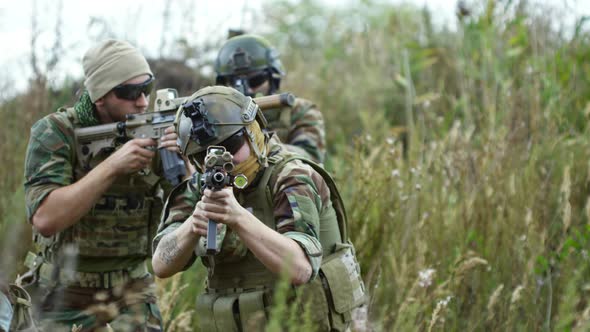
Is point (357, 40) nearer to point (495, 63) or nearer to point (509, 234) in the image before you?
point (495, 63)

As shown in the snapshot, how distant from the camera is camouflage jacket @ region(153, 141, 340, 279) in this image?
2.73 m

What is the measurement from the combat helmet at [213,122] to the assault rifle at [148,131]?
68 cm

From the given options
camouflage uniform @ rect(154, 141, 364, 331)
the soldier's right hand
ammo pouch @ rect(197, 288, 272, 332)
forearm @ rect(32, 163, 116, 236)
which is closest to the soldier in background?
the soldier's right hand

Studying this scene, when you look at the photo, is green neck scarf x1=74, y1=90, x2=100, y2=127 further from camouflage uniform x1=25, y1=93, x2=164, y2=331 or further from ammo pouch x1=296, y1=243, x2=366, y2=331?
ammo pouch x1=296, y1=243, x2=366, y2=331

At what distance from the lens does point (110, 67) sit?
366cm

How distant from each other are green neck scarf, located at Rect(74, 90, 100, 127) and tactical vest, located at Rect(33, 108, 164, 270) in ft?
0.09

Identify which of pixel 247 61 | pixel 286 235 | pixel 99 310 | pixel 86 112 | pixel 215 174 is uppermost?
pixel 247 61

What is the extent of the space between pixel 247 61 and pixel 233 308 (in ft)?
6.66

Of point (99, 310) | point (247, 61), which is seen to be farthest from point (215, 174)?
point (247, 61)

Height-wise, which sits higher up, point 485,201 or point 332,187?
point 332,187

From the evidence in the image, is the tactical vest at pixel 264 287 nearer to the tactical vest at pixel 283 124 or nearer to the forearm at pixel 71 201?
the forearm at pixel 71 201

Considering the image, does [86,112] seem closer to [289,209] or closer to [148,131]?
[148,131]

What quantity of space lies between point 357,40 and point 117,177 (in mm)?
4299

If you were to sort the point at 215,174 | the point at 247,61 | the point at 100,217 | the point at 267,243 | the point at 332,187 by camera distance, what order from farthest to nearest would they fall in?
the point at 247,61
the point at 100,217
the point at 332,187
the point at 267,243
the point at 215,174
